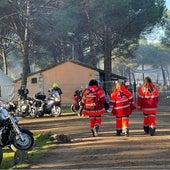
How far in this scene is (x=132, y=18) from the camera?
136 feet

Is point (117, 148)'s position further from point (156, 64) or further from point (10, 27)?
point (156, 64)

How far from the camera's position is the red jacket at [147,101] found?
43.2ft

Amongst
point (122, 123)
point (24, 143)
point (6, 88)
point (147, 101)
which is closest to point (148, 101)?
point (147, 101)

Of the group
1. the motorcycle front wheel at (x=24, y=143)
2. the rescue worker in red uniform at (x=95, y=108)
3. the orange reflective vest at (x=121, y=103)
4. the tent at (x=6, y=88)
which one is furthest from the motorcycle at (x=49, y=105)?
the motorcycle front wheel at (x=24, y=143)

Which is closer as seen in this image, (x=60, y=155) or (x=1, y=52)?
(x=60, y=155)

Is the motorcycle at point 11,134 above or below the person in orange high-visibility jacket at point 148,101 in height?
below

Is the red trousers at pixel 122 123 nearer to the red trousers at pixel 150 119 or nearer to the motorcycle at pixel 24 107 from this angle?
the red trousers at pixel 150 119

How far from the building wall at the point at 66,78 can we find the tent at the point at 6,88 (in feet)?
5.24

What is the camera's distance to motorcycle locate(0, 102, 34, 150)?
10.6 metres

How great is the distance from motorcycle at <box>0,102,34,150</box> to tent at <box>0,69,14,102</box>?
934 inches

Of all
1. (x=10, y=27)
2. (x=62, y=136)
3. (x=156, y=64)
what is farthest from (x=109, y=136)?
(x=156, y=64)

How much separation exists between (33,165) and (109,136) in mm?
4506

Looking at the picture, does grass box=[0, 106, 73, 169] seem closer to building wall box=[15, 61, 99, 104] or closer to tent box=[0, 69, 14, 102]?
tent box=[0, 69, 14, 102]

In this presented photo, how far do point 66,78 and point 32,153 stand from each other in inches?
1028
